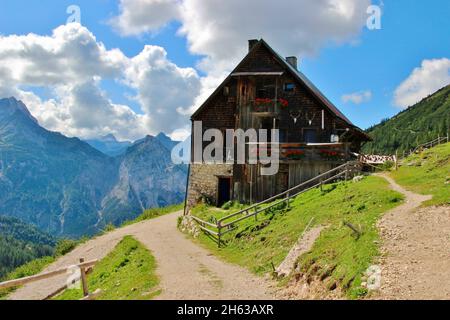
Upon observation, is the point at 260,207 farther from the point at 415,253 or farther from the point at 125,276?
the point at 415,253

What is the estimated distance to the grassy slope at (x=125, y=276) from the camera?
1738 centimetres

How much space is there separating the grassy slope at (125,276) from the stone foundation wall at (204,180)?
8.09m

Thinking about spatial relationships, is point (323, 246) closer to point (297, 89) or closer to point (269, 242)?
point (269, 242)

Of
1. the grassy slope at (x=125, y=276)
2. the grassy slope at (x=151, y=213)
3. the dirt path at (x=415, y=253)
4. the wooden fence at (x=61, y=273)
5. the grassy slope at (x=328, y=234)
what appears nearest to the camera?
the dirt path at (x=415, y=253)

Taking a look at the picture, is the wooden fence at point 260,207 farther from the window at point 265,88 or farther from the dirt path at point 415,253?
the dirt path at point 415,253

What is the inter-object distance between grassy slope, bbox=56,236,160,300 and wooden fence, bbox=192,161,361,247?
4.42 m

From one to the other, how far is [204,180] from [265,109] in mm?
8125

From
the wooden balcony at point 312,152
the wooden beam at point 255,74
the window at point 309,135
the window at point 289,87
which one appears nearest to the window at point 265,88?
the wooden beam at point 255,74

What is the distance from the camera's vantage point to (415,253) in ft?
46.0

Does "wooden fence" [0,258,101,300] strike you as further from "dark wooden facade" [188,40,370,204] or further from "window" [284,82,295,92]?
"window" [284,82,295,92]

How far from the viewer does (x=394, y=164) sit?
3459 centimetres

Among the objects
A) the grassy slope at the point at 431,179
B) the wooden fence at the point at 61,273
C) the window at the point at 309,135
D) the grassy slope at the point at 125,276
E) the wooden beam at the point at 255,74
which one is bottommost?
the grassy slope at the point at 125,276

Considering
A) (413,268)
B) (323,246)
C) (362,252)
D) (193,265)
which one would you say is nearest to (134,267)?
(193,265)

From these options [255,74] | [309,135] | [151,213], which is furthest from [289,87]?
[151,213]
